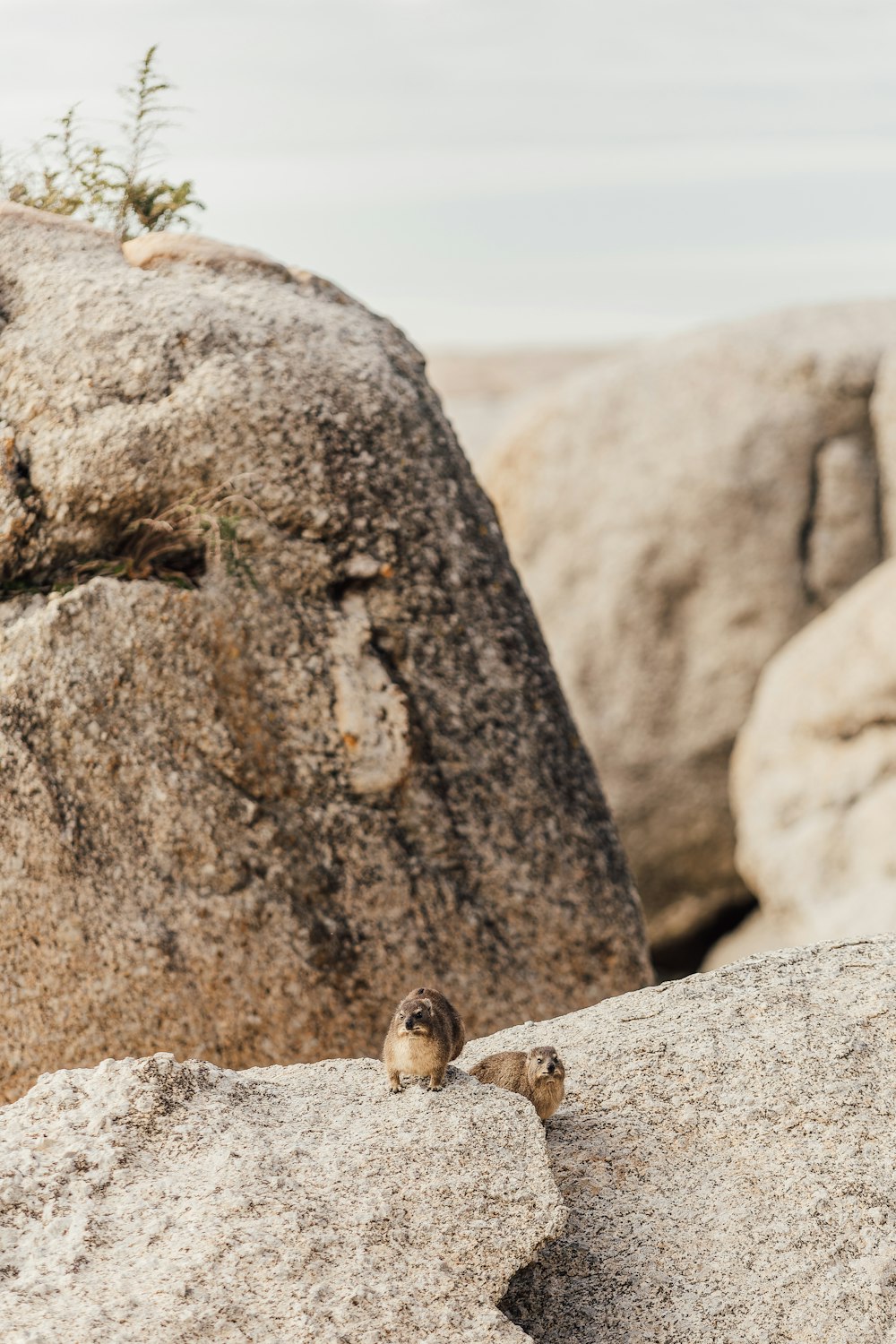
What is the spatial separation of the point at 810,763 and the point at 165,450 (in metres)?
5.16

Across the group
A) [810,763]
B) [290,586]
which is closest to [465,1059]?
[290,586]

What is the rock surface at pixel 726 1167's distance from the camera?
2957 mm

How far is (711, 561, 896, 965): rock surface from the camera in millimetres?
8367

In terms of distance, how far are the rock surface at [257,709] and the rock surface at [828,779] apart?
3.37 meters

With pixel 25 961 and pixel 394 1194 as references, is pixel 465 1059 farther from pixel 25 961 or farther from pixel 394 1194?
pixel 25 961

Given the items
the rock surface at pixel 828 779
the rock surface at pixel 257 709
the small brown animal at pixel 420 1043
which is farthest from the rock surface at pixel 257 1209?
the rock surface at pixel 828 779

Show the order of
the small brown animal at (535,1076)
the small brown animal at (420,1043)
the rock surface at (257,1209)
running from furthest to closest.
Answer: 1. the small brown animal at (535,1076)
2. the small brown animal at (420,1043)
3. the rock surface at (257,1209)

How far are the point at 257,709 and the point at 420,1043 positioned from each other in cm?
182

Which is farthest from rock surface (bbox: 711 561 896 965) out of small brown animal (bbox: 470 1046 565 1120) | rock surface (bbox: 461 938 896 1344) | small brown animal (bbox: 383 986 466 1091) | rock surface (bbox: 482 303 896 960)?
small brown animal (bbox: 383 986 466 1091)

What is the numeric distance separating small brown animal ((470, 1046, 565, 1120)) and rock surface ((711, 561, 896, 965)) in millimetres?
4987

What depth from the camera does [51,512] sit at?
189 inches

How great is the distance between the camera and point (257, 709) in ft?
15.6

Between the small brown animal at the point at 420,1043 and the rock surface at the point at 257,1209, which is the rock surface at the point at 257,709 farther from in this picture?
the small brown animal at the point at 420,1043

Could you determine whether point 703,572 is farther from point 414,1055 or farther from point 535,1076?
point 414,1055
